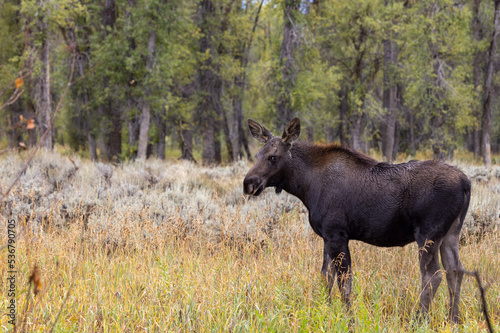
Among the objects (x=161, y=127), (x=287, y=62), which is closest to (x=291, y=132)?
(x=287, y=62)

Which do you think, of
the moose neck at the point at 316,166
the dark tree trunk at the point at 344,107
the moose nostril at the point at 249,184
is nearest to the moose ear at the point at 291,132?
the moose neck at the point at 316,166

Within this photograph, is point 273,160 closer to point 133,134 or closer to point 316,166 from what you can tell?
point 316,166

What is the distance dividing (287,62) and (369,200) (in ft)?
41.3

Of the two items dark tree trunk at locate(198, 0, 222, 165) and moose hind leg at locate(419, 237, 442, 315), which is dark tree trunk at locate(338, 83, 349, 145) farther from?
moose hind leg at locate(419, 237, 442, 315)

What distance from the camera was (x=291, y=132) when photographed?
4.75m

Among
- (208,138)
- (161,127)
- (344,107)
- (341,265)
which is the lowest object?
(208,138)

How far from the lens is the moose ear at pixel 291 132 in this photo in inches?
184

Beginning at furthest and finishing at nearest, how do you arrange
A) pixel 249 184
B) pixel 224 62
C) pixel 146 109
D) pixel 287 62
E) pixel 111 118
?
pixel 224 62
pixel 111 118
pixel 146 109
pixel 287 62
pixel 249 184

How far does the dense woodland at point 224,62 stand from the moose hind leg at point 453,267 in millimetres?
12343

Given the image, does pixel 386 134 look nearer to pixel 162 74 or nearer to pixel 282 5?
pixel 282 5

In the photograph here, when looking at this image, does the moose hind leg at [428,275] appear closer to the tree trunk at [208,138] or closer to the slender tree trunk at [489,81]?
the slender tree trunk at [489,81]

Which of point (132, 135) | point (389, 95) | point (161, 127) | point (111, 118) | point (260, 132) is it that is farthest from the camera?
point (389, 95)

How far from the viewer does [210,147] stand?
21.2 metres

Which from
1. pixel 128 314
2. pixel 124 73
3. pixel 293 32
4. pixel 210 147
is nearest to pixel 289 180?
pixel 128 314
